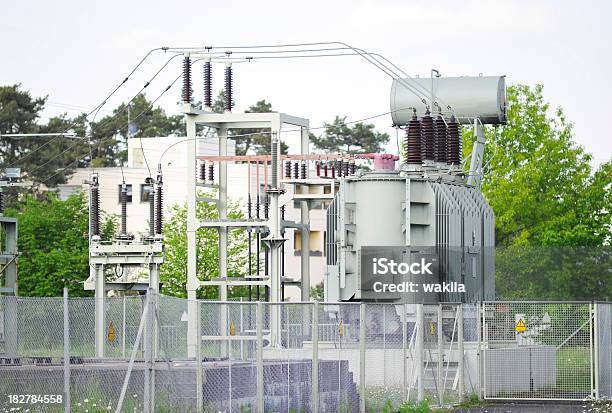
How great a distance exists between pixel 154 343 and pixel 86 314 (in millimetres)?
2403

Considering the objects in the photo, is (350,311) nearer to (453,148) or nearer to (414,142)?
(414,142)

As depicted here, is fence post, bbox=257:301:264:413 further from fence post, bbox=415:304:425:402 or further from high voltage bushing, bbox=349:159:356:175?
high voltage bushing, bbox=349:159:356:175

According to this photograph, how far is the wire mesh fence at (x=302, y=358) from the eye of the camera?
25203mm

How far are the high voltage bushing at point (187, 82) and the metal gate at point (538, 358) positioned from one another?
12323mm

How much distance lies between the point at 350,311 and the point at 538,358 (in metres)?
4.63

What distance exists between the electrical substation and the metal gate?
49 millimetres

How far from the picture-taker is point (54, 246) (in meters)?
78.1

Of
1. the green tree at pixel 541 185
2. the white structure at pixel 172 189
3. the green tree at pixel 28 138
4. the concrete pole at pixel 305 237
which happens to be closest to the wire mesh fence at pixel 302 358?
the concrete pole at pixel 305 237

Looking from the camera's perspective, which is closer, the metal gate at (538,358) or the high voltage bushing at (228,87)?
the metal gate at (538,358)

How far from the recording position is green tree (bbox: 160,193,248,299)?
7556cm

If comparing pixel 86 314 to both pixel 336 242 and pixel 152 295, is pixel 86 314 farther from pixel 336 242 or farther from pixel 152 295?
pixel 336 242

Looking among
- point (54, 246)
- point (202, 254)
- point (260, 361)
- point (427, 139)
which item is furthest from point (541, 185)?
point (260, 361)

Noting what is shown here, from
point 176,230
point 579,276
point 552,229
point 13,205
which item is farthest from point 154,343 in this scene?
point 13,205

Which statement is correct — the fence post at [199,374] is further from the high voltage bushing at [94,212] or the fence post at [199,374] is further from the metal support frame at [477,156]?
the metal support frame at [477,156]
